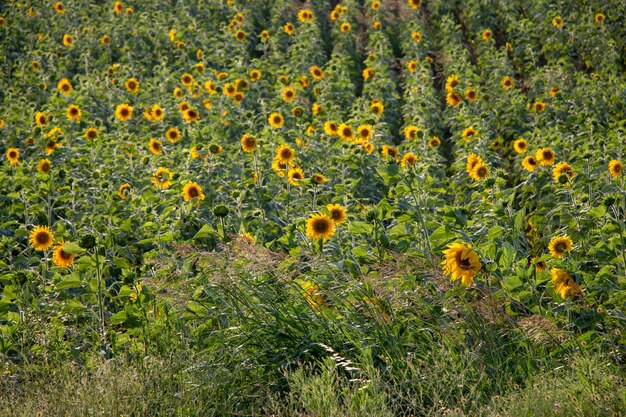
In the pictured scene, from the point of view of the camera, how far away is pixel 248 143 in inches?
279

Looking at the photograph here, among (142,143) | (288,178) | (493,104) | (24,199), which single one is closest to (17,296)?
(24,199)

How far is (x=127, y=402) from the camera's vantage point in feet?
12.2

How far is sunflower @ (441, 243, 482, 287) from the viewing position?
4.16m

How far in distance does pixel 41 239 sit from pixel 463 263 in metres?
2.86

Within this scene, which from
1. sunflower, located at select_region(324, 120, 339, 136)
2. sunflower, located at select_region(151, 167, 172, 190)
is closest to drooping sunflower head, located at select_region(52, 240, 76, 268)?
sunflower, located at select_region(151, 167, 172, 190)

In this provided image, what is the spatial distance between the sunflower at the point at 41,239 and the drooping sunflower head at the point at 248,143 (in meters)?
2.04

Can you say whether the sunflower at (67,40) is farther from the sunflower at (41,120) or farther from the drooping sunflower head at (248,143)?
the drooping sunflower head at (248,143)

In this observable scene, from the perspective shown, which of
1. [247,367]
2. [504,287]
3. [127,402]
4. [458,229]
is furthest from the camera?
[458,229]

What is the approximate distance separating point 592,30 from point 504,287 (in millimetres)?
8537

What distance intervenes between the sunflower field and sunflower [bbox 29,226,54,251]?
15 mm

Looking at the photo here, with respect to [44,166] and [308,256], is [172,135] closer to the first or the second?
[44,166]

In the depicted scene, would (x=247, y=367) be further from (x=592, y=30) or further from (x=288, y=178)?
(x=592, y=30)

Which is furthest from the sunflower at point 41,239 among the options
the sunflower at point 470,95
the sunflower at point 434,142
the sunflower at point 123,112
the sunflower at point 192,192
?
the sunflower at point 470,95

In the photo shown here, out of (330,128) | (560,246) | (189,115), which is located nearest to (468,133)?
(330,128)
